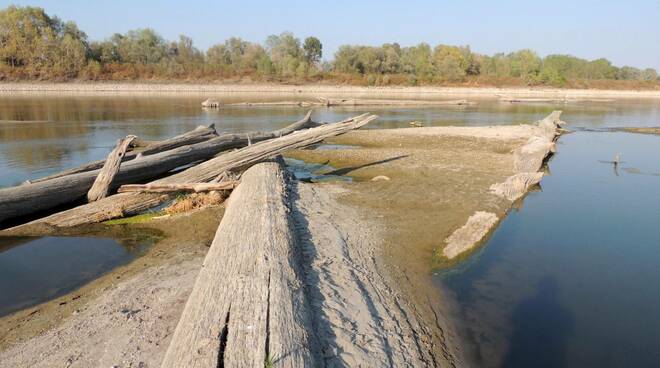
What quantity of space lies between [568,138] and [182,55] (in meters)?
95.2

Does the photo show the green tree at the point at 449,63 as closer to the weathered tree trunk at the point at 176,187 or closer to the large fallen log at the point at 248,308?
the weathered tree trunk at the point at 176,187

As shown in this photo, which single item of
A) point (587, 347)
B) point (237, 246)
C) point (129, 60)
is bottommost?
point (587, 347)

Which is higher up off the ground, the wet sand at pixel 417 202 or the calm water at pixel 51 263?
the wet sand at pixel 417 202

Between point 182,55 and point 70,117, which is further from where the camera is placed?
point 182,55

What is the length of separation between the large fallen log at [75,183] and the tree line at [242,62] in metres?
75.0

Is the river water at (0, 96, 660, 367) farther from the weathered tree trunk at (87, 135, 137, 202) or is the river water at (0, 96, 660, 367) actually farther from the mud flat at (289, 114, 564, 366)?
the weathered tree trunk at (87, 135, 137, 202)

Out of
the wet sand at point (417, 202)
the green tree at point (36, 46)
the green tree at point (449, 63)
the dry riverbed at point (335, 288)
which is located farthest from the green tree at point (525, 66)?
the dry riverbed at point (335, 288)

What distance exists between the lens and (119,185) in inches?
361

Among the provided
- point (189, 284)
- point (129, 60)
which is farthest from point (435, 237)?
point (129, 60)

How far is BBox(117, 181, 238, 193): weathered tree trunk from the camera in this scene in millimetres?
8664

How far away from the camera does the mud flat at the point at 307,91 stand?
206 ft

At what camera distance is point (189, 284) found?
539 centimetres

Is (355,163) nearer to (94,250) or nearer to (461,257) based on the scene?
(461,257)

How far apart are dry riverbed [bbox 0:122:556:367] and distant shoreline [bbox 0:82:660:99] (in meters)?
56.2
